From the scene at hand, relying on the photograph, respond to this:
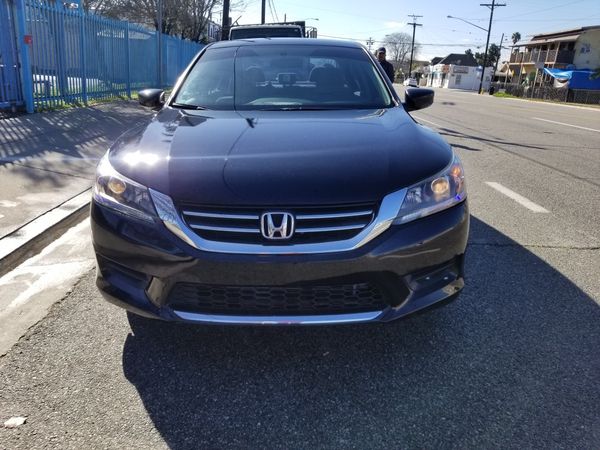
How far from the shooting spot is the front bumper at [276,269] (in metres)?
2.18

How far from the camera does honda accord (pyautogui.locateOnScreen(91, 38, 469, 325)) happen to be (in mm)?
2197

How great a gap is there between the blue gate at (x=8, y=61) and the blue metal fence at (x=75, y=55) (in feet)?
0.29

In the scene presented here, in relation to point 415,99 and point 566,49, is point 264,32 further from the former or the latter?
point 566,49

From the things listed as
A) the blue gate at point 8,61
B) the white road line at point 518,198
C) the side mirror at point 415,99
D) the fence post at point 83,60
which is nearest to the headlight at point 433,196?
the side mirror at point 415,99

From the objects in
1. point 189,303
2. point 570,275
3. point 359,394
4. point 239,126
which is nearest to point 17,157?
point 239,126

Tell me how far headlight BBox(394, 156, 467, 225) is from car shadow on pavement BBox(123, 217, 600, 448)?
1.74ft

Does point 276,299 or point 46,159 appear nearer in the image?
point 276,299

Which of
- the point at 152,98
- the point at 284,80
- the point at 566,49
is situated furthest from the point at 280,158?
the point at 566,49

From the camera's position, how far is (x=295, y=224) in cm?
220

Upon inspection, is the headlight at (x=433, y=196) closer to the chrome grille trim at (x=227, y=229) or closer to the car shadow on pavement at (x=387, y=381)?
the car shadow on pavement at (x=387, y=381)

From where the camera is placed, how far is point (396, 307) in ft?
7.58

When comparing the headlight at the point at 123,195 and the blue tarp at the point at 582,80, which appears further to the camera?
the blue tarp at the point at 582,80

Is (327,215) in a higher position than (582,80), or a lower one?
lower

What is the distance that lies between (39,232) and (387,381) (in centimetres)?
316
